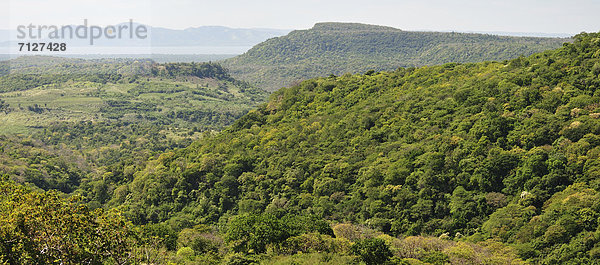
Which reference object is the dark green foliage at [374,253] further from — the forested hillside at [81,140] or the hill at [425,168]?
the forested hillside at [81,140]

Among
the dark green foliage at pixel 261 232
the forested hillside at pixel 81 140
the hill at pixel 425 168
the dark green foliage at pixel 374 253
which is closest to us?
the dark green foliage at pixel 374 253

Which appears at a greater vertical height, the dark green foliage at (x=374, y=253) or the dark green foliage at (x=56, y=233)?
the dark green foliage at (x=56, y=233)

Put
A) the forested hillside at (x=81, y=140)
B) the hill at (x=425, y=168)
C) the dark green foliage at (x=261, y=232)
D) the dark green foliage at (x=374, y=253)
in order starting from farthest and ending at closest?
the forested hillside at (x=81, y=140) < the hill at (x=425, y=168) < the dark green foliage at (x=261, y=232) < the dark green foliage at (x=374, y=253)

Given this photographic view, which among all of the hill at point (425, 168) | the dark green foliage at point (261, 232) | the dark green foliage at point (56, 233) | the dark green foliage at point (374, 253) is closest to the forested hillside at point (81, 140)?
the hill at point (425, 168)

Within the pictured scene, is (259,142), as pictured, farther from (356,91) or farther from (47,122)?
(47,122)

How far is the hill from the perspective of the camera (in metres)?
38.9

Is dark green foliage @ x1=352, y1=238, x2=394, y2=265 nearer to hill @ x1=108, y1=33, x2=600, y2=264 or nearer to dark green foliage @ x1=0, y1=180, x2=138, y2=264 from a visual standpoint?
hill @ x1=108, y1=33, x2=600, y2=264

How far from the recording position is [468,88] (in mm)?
69688

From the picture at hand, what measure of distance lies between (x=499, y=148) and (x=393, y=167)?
11.5 meters

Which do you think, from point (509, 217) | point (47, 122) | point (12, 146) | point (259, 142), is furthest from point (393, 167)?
point (47, 122)

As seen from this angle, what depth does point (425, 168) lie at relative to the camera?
53812 mm

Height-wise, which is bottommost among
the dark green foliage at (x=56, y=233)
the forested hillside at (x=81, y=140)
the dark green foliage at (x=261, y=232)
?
the forested hillside at (x=81, y=140)

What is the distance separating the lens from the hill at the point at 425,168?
38938mm

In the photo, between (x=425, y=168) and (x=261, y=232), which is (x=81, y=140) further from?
(x=261, y=232)
